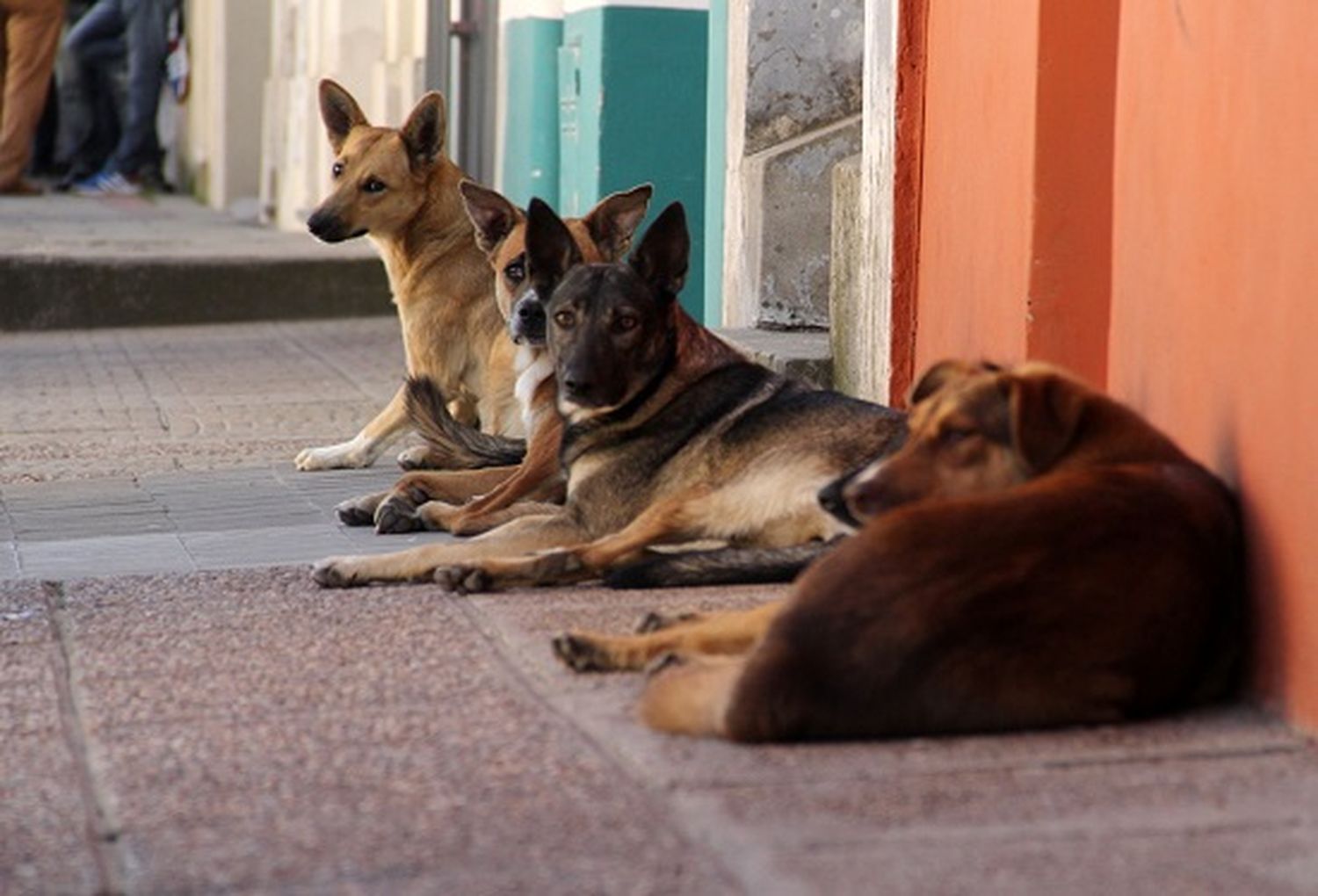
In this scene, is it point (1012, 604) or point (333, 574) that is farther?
point (333, 574)

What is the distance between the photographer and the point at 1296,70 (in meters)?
4.60

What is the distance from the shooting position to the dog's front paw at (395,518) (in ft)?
24.2

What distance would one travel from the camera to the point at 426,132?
9336 millimetres

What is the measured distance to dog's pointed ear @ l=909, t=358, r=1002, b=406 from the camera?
494 centimetres

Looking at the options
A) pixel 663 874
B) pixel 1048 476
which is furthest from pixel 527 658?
pixel 663 874

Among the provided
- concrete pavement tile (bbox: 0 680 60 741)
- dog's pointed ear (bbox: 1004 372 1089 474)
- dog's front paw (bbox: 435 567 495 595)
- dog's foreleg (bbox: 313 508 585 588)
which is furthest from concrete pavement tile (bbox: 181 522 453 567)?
dog's pointed ear (bbox: 1004 372 1089 474)

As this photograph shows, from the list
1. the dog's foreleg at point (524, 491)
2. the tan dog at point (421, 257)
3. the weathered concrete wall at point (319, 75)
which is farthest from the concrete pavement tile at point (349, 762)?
the weathered concrete wall at point (319, 75)

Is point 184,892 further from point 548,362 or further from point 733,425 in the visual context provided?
point 548,362

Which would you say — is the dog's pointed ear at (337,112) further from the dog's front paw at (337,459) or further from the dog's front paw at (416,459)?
the dog's front paw at (416,459)

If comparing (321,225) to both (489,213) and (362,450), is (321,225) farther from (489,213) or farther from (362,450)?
(489,213)

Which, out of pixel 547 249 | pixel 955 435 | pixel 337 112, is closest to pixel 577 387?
pixel 547 249

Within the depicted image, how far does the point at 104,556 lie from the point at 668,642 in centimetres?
259

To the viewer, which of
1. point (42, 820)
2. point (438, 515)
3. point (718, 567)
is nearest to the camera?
point (42, 820)

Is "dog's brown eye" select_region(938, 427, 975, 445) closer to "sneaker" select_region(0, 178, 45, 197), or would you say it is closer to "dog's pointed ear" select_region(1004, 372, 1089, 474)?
"dog's pointed ear" select_region(1004, 372, 1089, 474)
